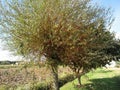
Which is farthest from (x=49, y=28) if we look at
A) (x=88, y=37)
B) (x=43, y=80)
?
(x=43, y=80)

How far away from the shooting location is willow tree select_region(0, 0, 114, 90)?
1440 cm

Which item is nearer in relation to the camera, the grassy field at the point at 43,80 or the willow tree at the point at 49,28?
the willow tree at the point at 49,28

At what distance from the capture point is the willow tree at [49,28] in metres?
14.4

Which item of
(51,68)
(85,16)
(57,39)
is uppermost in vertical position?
(85,16)

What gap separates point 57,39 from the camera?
47.6 ft

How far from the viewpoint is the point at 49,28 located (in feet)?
47.6

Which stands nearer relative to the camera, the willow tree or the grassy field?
the willow tree

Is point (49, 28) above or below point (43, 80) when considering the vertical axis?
above

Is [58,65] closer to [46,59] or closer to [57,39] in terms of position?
[46,59]

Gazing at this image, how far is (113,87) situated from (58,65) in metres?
14.9

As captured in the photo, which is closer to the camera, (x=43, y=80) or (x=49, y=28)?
(x=49, y=28)

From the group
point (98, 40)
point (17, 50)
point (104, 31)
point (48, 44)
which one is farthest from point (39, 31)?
point (104, 31)

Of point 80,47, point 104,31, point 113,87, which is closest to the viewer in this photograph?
point 80,47

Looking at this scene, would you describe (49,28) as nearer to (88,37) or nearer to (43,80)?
(88,37)
